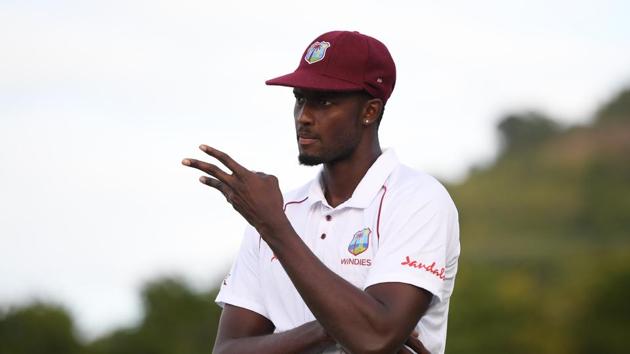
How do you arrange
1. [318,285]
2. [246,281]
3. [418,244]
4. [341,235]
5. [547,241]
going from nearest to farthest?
1. [318,285]
2. [418,244]
3. [341,235]
4. [246,281]
5. [547,241]

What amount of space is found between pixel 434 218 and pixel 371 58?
0.73m

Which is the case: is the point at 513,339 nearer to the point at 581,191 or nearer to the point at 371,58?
the point at 581,191

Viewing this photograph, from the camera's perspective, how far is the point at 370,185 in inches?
230

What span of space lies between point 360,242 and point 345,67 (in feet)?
2.38

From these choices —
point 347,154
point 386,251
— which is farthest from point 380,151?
point 386,251

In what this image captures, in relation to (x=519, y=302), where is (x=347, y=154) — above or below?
above

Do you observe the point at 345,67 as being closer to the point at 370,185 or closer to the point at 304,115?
the point at 304,115

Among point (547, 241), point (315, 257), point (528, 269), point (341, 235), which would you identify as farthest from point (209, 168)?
point (547, 241)

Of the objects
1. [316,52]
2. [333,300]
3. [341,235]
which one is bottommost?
[333,300]

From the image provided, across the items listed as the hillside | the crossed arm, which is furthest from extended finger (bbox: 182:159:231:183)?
the hillside

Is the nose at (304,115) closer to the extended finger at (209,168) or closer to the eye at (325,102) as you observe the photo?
the eye at (325,102)

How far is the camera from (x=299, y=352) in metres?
5.64

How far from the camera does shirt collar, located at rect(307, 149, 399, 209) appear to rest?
19.1 ft

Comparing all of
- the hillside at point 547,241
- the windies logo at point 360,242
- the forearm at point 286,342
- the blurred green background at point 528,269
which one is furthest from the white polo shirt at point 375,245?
the hillside at point 547,241
